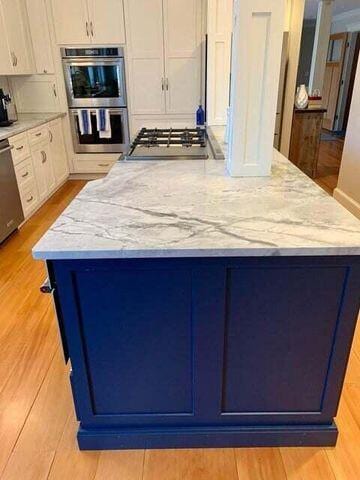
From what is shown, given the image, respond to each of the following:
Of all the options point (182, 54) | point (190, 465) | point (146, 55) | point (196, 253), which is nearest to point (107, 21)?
point (146, 55)

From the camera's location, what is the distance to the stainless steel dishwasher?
3061mm

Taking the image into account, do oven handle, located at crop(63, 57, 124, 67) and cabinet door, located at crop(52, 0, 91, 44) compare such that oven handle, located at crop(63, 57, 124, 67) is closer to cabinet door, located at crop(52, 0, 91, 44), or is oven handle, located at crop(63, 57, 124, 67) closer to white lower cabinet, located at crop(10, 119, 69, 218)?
cabinet door, located at crop(52, 0, 91, 44)

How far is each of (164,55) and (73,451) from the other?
414cm

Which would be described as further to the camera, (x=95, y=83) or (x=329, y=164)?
(x=329, y=164)

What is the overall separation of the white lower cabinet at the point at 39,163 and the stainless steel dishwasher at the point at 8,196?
5.2 inches

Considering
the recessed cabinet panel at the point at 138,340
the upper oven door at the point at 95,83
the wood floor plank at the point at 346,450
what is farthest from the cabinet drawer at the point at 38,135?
the wood floor plank at the point at 346,450

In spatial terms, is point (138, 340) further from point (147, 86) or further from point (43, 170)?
point (147, 86)

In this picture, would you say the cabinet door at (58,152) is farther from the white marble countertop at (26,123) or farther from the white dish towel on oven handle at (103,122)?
the white dish towel on oven handle at (103,122)

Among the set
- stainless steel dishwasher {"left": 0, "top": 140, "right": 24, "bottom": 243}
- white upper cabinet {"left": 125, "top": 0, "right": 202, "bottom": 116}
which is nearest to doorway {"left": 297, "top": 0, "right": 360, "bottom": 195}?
white upper cabinet {"left": 125, "top": 0, "right": 202, "bottom": 116}

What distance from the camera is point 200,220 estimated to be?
1.27m

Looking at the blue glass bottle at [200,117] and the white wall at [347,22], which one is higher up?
the white wall at [347,22]

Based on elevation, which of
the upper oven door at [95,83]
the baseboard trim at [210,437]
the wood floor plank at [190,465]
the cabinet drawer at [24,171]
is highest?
the upper oven door at [95,83]

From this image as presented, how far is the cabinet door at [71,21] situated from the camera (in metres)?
4.10

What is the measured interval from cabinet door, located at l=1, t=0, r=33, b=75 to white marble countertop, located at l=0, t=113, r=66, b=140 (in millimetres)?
492
